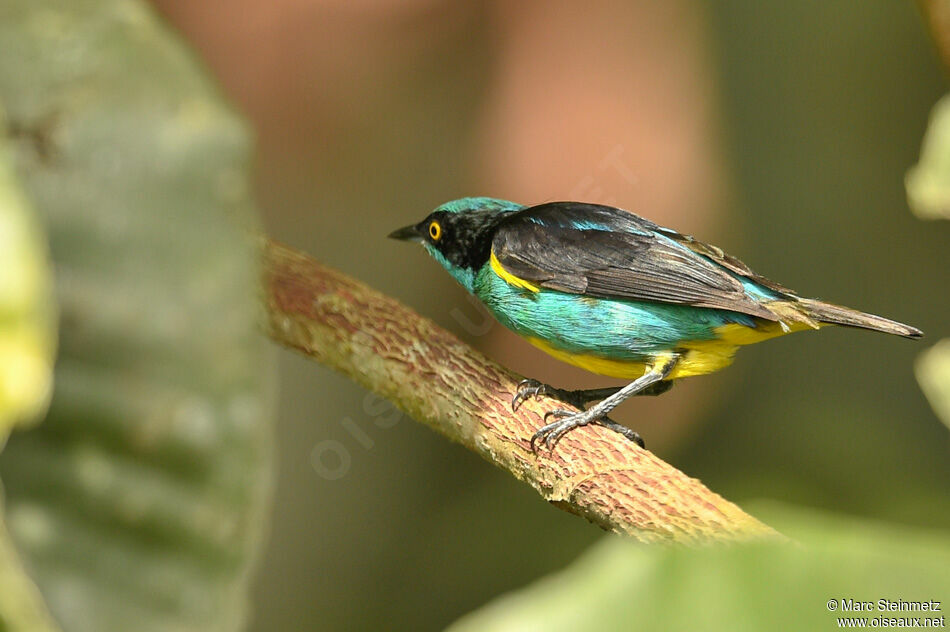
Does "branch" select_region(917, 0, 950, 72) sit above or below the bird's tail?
above

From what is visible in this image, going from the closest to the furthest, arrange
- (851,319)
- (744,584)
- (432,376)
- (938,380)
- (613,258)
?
(744,584) < (938,380) < (851,319) < (432,376) < (613,258)

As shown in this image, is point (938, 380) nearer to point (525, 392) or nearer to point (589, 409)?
point (525, 392)

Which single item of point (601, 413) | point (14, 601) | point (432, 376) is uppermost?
point (601, 413)

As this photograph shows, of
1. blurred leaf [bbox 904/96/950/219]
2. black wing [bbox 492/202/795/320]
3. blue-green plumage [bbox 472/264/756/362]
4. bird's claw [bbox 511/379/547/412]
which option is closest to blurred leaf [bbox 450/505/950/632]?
blurred leaf [bbox 904/96/950/219]

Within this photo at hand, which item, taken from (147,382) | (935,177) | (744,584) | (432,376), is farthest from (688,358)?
(744,584)

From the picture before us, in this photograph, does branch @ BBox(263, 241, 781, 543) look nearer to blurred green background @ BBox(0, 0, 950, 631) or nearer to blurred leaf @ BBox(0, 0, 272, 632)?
blurred leaf @ BBox(0, 0, 272, 632)

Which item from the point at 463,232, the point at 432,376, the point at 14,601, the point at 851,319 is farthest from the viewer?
the point at 463,232

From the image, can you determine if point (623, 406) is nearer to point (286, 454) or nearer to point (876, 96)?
point (286, 454)
